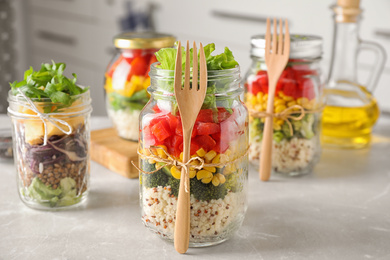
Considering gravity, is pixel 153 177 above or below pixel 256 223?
above

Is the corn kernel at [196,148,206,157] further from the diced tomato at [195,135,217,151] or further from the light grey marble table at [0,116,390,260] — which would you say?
the light grey marble table at [0,116,390,260]

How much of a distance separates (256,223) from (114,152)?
0.39 metres

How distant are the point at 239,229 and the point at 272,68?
35 centimetres

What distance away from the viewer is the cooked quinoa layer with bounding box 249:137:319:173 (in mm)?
1059

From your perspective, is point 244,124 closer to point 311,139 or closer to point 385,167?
point 311,139

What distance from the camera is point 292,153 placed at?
41.9 inches

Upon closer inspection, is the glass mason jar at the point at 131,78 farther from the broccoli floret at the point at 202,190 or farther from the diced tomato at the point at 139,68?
the broccoli floret at the point at 202,190

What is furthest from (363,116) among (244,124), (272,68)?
(244,124)

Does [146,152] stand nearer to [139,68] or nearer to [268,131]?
[268,131]

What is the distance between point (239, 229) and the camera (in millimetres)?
848

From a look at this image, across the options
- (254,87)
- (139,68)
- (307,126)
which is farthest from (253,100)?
(139,68)

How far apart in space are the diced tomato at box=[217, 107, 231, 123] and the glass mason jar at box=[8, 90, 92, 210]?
0.92 feet

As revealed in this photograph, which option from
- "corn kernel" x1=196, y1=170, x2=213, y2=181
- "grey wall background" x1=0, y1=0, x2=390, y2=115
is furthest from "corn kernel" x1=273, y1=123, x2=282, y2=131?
"grey wall background" x1=0, y1=0, x2=390, y2=115

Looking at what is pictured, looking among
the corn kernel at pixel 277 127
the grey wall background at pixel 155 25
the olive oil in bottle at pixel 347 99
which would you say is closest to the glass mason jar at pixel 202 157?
the corn kernel at pixel 277 127
